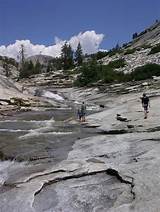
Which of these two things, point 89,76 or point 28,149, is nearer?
point 28,149

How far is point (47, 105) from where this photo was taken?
53.4 meters

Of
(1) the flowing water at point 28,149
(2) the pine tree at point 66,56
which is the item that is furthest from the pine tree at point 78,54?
(1) the flowing water at point 28,149

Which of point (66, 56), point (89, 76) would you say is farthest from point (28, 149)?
point (66, 56)

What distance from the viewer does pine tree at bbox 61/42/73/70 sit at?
143625mm

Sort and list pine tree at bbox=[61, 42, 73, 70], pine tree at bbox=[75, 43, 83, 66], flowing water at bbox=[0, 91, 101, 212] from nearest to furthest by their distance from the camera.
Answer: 1. flowing water at bbox=[0, 91, 101, 212]
2. pine tree at bbox=[61, 42, 73, 70]
3. pine tree at bbox=[75, 43, 83, 66]

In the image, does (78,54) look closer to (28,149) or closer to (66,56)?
(66,56)

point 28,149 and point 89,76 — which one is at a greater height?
point 89,76

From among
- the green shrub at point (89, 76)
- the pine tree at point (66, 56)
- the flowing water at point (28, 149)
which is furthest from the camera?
the pine tree at point (66, 56)

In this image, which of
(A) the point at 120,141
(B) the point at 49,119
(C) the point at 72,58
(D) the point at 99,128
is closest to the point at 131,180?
(A) the point at 120,141

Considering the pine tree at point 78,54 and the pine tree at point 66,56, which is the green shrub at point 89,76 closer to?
the pine tree at point 66,56

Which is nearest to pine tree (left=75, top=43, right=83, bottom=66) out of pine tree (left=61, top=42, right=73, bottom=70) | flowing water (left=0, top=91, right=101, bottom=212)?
pine tree (left=61, top=42, right=73, bottom=70)

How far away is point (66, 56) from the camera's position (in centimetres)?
14750

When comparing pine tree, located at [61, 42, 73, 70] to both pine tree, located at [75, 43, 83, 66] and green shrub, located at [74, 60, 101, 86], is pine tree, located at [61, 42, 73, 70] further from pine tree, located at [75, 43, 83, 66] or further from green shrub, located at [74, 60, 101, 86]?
green shrub, located at [74, 60, 101, 86]

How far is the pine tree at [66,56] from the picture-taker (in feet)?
471
